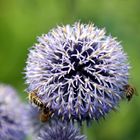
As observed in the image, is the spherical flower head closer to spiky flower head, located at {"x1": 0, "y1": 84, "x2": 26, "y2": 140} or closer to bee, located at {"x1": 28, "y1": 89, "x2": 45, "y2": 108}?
bee, located at {"x1": 28, "y1": 89, "x2": 45, "y2": 108}

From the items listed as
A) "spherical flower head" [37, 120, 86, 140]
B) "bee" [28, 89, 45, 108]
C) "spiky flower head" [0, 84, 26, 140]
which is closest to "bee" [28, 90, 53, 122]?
"bee" [28, 89, 45, 108]

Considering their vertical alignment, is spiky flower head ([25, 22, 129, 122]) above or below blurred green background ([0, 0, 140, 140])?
below

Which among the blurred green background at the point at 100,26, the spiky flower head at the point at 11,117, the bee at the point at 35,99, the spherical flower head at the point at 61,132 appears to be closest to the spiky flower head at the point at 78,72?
the bee at the point at 35,99

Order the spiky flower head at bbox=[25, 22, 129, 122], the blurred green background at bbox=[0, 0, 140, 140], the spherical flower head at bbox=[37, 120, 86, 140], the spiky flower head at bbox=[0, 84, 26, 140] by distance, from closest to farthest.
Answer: the spiky flower head at bbox=[25, 22, 129, 122] < the spherical flower head at bbox=[37, 120, 86, 140] < the spiky flower head at bbox=[0, 84, 26, 140] < the blurred green background at bbox=[0, 0, 140, 140]

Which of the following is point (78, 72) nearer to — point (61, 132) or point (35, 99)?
point (35, 99)

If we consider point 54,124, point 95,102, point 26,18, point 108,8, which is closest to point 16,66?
point 26,18

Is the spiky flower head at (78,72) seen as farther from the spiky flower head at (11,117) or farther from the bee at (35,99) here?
the spiky flower head at (11,117)

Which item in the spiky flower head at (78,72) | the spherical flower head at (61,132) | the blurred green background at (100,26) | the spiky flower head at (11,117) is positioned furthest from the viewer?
the blurred green background at (100,26)
